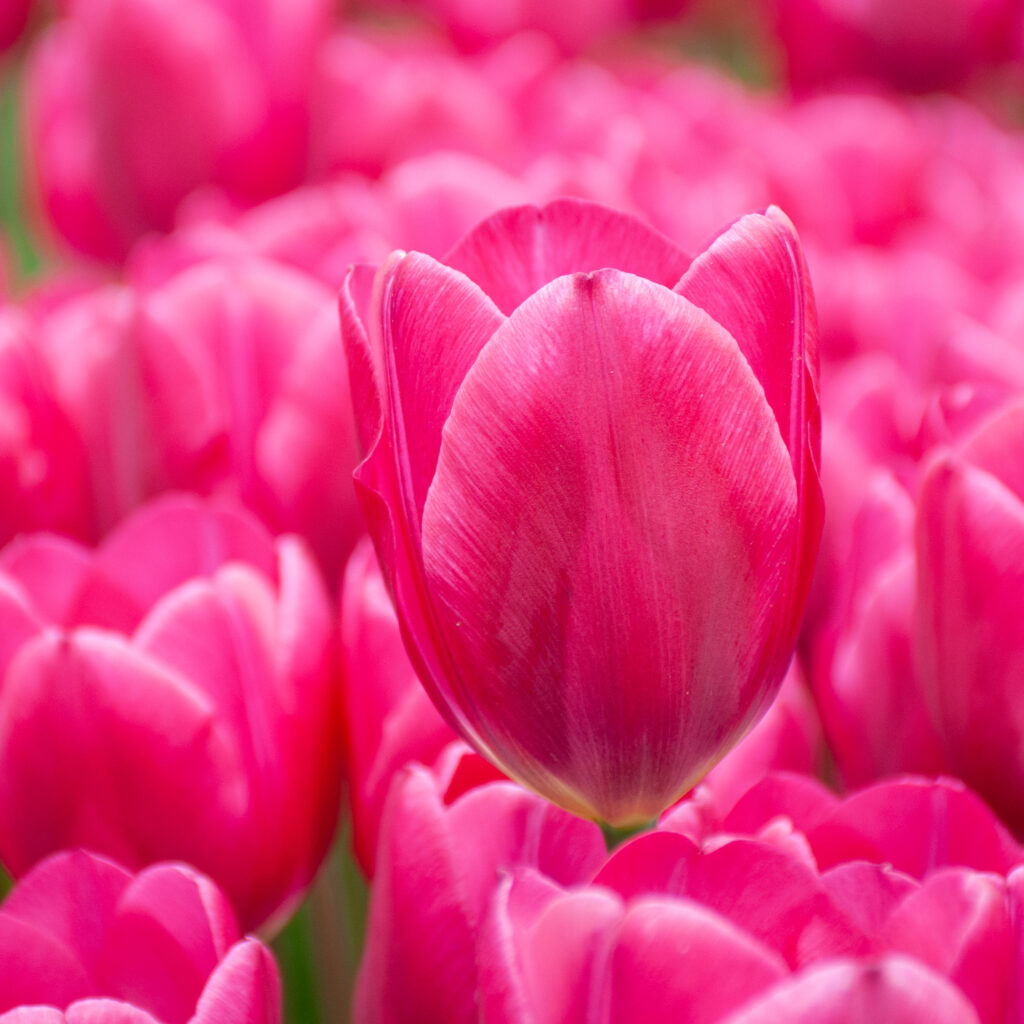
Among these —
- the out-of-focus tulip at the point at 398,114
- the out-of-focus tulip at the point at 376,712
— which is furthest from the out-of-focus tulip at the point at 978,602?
the out-of-focus tulip at the point at 398,114

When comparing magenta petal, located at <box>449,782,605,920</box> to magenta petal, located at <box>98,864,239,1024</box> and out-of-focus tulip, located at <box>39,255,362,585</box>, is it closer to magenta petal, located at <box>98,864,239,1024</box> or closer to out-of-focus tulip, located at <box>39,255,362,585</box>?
magenta petal, located at <box>98,864,239,1024</box>

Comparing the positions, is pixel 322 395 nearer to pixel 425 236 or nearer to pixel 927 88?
pixel 425 236

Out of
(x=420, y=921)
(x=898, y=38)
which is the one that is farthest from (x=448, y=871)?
(x=898, y=38)

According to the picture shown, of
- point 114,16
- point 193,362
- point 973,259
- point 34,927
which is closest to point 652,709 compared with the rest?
point 34,927

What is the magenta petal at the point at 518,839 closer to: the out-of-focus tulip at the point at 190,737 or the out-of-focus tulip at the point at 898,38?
the out-of-focus tulip at the point at 190,737

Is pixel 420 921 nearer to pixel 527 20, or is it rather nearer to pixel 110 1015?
pixel 110 1015

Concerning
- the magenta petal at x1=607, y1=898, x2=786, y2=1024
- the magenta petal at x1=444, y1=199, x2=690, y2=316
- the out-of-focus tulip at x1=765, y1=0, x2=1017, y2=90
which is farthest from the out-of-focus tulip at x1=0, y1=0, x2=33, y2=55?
the magenta petal at x1=607, y1=898, x2=786, y2=1024

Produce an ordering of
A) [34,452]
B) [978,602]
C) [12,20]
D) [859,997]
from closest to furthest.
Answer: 1. [859,997]
2. [978,602]
3. [34,452]
4. [12,20]
